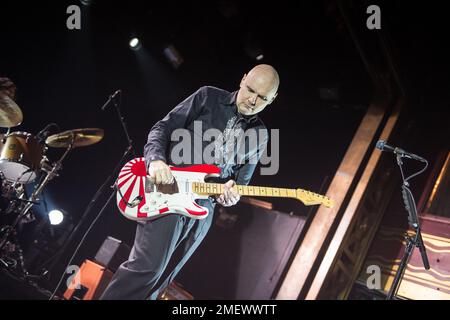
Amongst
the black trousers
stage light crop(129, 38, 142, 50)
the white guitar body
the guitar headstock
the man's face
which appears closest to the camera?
the black trousers

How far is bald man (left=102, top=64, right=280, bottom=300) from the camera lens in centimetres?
200

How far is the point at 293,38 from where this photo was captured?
4.76 metres

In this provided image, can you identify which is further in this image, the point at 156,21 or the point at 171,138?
the point at 156,21

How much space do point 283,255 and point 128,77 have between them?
2686 millimetres

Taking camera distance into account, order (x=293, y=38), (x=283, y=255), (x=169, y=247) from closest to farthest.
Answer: (x=169, y=247), (x=283, y=255), (x=293, y=38)

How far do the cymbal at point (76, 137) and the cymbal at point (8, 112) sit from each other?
1.15ft

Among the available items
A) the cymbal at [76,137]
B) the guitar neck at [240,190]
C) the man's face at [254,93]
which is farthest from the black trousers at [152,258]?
the cymbal at [76,137]

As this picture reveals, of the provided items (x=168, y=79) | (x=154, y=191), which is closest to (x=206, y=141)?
(x=154, y=191)

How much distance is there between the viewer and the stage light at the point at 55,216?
3932 millimetres

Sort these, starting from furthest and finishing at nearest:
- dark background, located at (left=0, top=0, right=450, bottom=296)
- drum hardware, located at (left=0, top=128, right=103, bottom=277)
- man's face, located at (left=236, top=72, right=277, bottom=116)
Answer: dark background, located at (left=0, top=0, right=450, bottom=296)
drum hardware, located at (left=0, top=128, right=103, bottom=277)
man's face, located at (left=236, top=72, right=277, bottom=116)

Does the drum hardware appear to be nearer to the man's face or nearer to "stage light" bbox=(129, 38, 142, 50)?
"stage light" bbox=(129, 38, 142, 50)

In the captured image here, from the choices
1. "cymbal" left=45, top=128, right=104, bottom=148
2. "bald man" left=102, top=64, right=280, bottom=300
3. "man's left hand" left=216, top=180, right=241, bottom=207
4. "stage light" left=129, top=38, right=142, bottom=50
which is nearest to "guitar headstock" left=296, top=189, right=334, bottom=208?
"bald man" left=102, top=64, right=280, bottom=300

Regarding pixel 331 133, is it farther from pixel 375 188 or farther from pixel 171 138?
pixel 171 138
